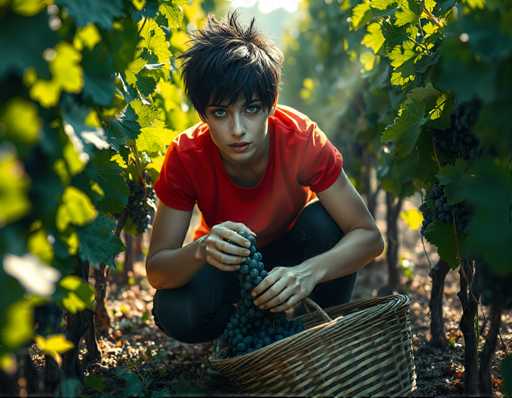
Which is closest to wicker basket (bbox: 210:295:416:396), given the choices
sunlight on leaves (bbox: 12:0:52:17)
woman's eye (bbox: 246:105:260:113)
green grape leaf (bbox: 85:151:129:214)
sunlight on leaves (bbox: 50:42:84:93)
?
green grape leaf (bbox: 85:151:129:214)

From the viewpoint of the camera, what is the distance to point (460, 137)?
2.12m

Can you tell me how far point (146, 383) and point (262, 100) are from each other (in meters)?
1.08

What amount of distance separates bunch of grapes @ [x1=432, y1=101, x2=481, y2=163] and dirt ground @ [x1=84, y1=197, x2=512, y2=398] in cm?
42

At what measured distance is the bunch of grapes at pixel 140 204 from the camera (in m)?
2.88

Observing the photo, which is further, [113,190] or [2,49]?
[113,190]

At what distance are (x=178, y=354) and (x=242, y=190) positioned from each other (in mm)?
905

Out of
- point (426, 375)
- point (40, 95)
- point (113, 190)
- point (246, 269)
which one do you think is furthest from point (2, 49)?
point (426, 375)

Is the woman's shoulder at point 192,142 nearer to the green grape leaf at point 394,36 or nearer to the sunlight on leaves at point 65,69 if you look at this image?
the green grape leaf at point 394,36

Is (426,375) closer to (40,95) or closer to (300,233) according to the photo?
(300,233)

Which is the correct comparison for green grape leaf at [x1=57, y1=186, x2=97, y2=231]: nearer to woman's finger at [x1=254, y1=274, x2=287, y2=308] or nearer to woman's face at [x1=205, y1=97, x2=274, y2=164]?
woman's finger at [x1=254, y1=274, x2=287, y2=308]

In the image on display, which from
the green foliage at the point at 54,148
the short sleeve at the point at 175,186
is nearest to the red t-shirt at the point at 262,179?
the short sleeve at the point at 175,186

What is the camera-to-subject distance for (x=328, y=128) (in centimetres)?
616

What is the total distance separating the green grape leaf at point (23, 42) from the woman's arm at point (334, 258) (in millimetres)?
1024

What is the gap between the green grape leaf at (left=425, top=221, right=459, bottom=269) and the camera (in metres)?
2.28
